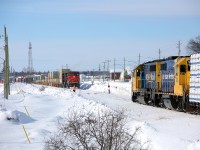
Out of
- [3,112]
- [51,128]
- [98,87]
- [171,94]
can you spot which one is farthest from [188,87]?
[98,87]

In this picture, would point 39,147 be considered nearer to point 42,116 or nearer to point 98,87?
point 42,116

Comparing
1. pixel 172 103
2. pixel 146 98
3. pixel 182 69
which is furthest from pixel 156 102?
pixel 182 69

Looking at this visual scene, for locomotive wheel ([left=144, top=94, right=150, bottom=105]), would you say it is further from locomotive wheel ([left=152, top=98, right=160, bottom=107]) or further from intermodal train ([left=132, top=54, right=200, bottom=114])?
locomotive wheel ([left=152, top=98, right=160, bottom=107])

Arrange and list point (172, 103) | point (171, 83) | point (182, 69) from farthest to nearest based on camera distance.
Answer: point (171, 83)
point (172, 103)
point (182, 69)

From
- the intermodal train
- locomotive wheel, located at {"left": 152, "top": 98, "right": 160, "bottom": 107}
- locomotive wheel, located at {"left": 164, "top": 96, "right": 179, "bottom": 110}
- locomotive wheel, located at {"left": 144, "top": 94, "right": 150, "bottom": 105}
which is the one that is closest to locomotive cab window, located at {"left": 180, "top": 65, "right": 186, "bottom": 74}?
the intermodal train

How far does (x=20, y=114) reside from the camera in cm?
2066

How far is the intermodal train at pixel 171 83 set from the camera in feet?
61.2

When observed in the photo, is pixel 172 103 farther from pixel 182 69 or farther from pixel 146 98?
pixel 146 98

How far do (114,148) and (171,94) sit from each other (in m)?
12.8

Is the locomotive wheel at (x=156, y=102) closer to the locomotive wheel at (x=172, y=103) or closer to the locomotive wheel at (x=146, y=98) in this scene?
the locomotive wheel at (x=146, y=98)

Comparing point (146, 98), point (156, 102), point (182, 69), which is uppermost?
point (182, 69)

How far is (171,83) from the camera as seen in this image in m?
22.2

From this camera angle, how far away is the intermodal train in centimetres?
1864

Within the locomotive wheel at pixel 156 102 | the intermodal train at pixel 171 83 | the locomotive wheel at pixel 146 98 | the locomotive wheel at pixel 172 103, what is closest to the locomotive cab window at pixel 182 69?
the intermodal train at pixel 171 83
